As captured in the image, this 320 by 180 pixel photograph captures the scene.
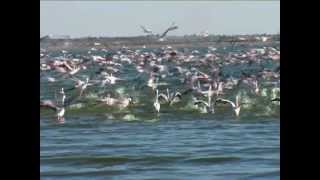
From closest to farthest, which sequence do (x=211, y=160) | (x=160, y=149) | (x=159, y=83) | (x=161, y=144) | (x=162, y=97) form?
1. (x=211, y=160)
2. (x=160, y=149)
3. (x=161, y=144)
4. (x=162, y=97)
5. (x=159, y=83)

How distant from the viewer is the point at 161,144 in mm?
9766

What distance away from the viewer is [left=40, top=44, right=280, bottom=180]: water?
7906 mm

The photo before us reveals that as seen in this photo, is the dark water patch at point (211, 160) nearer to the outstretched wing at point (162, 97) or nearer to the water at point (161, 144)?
the water at point (161, 144)

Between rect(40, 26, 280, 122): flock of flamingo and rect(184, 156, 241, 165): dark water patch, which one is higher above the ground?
rect(40, 26, 280, 122): flock of flamingo

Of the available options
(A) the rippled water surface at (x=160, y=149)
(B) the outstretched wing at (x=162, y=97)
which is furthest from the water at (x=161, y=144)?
(B) the outstretched wing at (x=162, y=97)

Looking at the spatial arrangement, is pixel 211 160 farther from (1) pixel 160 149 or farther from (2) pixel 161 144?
(2) pixel 161 144

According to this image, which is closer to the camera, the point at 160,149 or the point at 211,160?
the point at 211,160

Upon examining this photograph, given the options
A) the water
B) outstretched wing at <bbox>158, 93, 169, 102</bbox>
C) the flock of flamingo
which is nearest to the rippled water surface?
the water

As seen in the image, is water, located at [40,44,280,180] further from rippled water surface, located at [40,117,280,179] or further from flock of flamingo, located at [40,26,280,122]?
flock of flamingo, located at [40,26,280,122]

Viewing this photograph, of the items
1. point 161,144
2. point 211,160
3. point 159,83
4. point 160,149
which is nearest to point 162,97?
point 159,83

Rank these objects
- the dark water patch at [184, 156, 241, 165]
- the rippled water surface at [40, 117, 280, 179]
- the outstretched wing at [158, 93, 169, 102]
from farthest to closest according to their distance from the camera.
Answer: the outstretched wing at [158, 93, 169, 102] → the dark water patch at [184, 156, 241, 165] → the rippled water surface at [40, 117, 280, 179]
